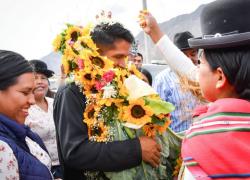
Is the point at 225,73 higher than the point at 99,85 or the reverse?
higher

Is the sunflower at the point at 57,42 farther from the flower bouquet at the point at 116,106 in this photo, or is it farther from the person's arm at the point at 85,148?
the person's arm at the point at 85,148

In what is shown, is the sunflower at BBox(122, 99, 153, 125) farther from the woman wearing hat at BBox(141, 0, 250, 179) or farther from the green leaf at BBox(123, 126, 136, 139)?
the woman wearing hat at BBox(141, 0, 250, 179)

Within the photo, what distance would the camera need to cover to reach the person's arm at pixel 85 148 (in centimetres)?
243

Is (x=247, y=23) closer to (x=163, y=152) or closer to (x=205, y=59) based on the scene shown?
(x=205, y=59)

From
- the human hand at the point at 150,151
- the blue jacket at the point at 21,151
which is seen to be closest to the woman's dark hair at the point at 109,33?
the human hand at the point at 150,151

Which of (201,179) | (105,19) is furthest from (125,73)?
(201,179)

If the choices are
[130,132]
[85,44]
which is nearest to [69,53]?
[85,44]

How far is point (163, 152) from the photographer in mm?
2643

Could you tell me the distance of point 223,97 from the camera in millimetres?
1488

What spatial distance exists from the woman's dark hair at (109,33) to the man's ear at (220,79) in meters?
1.41

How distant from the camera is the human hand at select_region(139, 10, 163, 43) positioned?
8.81 feet

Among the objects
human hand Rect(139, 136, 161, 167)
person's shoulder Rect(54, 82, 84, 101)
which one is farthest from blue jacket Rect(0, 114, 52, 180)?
human hand Rect(139, 136, 161, 167)

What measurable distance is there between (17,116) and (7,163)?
0.43m

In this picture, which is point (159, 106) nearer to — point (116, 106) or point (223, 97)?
point (116, 106)
